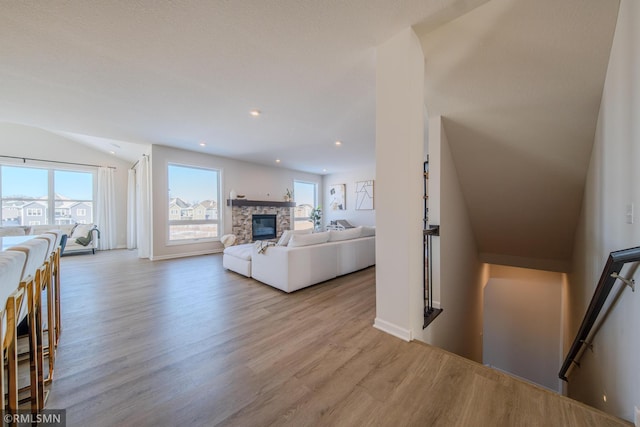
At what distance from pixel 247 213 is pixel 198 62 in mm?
4638

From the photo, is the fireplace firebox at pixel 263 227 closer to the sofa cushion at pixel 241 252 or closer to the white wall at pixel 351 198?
the white wall at pixel 351 198

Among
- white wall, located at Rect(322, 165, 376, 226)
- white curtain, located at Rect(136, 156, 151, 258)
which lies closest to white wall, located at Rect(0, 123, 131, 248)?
white curtain, located at Rect(136, 156, 151, 258)

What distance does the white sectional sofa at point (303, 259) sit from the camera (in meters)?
3.03

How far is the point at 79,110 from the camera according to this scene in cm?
323

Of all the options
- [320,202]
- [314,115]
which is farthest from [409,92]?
[320,202]

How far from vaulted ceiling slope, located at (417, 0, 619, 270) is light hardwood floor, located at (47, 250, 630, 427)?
2.34 meters

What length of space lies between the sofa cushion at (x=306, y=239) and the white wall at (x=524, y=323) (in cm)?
410

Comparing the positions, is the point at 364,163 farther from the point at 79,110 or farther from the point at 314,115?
the point at 79,110

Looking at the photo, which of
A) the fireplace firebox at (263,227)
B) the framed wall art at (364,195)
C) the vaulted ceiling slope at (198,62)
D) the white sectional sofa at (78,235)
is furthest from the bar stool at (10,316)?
the framed wall art at (364,195)

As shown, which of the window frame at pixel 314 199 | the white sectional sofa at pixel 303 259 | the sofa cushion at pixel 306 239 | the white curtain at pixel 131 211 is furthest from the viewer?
the window frame at pixel 314 199

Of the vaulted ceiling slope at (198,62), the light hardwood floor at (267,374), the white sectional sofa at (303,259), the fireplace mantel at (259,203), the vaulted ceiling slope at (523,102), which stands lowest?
the light hardwood floor at (267,374)

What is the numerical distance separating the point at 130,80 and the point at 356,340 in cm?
350

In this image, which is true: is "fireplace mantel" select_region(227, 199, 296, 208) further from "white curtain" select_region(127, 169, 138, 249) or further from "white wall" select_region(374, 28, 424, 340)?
"white wall" select_region(374, 28, 424, 340)

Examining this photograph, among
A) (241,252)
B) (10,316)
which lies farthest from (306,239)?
(10,316)
